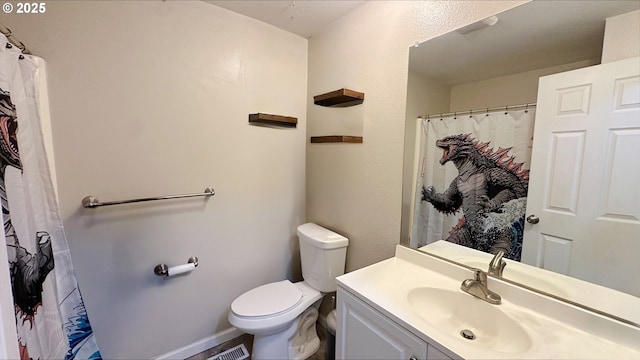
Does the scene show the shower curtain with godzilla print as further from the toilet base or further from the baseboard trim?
the toilet base

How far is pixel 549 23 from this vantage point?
0.92 meters

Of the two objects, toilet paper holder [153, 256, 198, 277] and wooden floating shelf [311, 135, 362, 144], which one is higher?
wooden floating shelf [311, 135, 362, 144]

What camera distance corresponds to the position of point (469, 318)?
996mm

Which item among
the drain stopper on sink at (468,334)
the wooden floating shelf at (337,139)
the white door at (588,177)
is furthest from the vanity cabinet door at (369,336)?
the wooden floating shelf at (337,139)

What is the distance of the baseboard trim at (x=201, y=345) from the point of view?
1.58m

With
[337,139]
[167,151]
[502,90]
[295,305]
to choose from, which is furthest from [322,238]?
[502,90]

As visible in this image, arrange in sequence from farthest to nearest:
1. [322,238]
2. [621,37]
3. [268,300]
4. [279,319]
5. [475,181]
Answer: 1. [322,238]
2. [268,300]
3. [279,319]
4. [475,181]
5. [621,37]

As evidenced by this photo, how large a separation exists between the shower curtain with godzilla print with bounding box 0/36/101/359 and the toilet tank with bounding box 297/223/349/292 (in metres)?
1.21

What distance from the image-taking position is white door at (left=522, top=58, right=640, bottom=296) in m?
0.77

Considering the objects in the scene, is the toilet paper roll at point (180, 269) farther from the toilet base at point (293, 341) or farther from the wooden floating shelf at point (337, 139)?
the wooden floating shelf at point (337, 139)

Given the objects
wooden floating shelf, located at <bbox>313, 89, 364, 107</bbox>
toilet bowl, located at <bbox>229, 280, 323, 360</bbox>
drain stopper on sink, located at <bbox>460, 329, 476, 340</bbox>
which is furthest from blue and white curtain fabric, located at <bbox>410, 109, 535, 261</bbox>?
toilet bowl, located at <bbox>229, 280, 323, 360</bbox>

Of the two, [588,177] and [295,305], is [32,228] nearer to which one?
[295,305]

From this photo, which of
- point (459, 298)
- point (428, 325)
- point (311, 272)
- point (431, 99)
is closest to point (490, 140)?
point (431, 99)

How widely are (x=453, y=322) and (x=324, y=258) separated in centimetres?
78
